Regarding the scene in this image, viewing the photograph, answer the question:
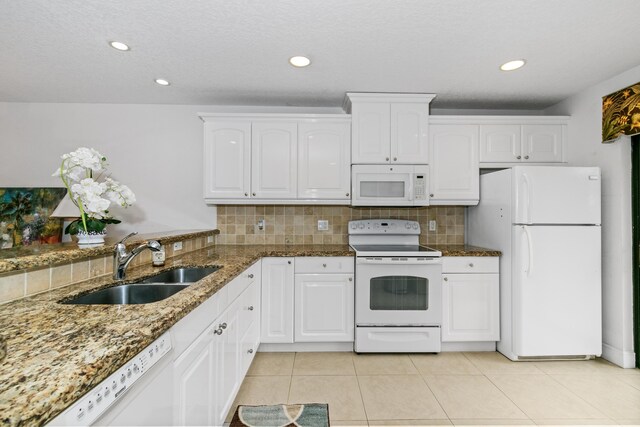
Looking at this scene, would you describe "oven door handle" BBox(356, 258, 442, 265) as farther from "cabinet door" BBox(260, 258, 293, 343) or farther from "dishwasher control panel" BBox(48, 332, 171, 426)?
"dishwasher control panel" BBox(48, 332, 171, 426)

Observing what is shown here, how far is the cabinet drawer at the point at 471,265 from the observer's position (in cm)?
269

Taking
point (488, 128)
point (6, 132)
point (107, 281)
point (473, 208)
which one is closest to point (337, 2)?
point (107, 281)

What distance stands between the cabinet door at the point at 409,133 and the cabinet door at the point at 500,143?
1.94ft

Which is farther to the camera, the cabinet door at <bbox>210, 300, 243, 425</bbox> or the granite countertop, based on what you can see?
the cabinet door at <bbox>210, 300, 243, 425</bbox>

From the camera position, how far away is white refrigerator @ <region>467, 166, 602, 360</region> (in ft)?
8.04

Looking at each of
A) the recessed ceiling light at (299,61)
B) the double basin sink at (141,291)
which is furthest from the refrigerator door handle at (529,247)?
the double basin sink at (141,291)

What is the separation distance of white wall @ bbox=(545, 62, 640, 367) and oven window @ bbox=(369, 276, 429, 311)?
1504mm

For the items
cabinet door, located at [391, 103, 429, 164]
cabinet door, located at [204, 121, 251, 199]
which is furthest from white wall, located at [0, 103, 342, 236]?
cabinet door, located at [391, 103, 429, 164]

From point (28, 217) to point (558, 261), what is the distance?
16.0 ft

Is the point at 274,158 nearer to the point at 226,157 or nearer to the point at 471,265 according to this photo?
the point at 226,157

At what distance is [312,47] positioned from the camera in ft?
6.74

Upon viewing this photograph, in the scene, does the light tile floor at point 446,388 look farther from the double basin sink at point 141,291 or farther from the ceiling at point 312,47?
the ceiling at point 312,47

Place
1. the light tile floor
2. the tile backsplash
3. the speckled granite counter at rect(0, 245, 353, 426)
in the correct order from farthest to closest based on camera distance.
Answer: the tile backsplash < the light tile floor < the speckled granite counter at rect(0, 245, 353, 426)

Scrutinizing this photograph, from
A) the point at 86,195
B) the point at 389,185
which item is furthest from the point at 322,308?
the point at 86,195
